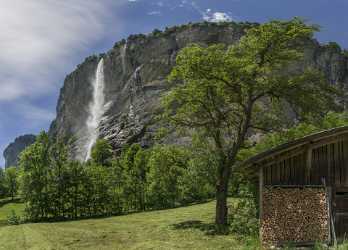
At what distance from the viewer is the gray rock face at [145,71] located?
13088 cm

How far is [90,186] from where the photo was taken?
5878cm

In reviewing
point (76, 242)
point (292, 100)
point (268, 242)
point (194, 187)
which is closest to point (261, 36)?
point (292, 100)

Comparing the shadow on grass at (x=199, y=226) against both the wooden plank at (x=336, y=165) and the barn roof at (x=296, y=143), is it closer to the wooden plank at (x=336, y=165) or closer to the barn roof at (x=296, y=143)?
the barn roof at (x=296, y=143)

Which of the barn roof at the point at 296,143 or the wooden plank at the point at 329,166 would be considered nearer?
the barn roof at the point at 296,143

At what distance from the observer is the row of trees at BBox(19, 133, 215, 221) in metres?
54.2

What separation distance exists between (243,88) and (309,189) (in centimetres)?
1389

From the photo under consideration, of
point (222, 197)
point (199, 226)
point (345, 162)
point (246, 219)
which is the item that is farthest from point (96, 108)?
point (345, 162)

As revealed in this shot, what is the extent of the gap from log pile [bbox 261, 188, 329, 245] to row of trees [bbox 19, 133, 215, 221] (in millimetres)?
29490

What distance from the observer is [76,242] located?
86.8 feet

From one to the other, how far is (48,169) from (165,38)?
307 ft

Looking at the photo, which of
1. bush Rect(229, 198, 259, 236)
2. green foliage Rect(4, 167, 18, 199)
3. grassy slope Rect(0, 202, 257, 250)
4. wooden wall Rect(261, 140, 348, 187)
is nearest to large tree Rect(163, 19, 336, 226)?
grassy slope Rect(0, 202, 257, 250)

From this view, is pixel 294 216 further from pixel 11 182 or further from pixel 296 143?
pixel 11 182

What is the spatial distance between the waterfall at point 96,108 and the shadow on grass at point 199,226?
112 m

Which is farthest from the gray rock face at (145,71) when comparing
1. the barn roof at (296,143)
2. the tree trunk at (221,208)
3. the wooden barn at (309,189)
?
the barn roof at (296,143)
